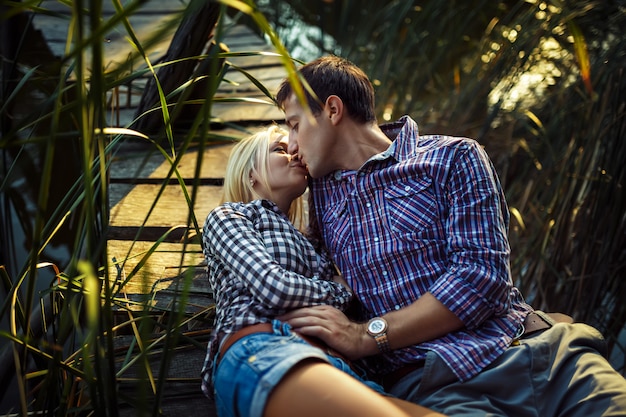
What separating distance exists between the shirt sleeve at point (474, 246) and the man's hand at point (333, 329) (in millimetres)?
198

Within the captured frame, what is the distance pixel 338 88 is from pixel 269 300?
0.72 metres

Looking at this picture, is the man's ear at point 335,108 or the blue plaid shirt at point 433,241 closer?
the blue plaid shirt at point 433,241

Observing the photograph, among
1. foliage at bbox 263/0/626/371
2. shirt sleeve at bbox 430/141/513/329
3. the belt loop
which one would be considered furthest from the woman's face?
foliage at bbox 263/0/626/371

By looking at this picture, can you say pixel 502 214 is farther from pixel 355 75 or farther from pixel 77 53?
pixel 77 53

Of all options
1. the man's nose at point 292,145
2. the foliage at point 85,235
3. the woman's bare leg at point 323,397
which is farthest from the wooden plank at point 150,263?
the woman's bare leg at point 323,397

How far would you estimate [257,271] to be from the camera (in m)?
1.63

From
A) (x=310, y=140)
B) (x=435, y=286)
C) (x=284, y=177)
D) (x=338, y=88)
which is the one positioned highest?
(x=338, y=88)

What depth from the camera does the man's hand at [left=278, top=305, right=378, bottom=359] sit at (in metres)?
1.60

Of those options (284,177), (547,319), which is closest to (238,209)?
(284,177)

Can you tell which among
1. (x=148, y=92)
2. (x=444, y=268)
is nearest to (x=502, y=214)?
(x=444, y=268)

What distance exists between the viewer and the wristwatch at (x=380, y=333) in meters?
1.67

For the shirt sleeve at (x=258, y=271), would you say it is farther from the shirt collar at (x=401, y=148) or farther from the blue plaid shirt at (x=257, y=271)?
the shirt collar at (x=401, y=148)

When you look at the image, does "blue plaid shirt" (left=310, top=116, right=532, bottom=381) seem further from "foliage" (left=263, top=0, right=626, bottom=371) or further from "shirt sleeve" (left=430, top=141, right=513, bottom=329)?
"foliage" (left=263, top=0, right=626, bottom=371)

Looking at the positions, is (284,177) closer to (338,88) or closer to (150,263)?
(338,88)
